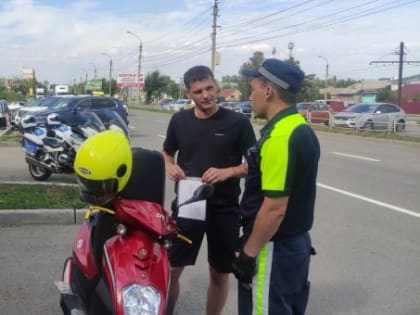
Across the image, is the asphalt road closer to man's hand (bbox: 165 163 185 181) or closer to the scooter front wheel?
man's hand (bbox: 165 163 185 181)

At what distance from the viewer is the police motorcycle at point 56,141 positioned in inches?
402

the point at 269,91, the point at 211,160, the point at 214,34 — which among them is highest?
the point at 214,34

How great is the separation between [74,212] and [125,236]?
4.49 metres

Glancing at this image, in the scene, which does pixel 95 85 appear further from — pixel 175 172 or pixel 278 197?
pixel 278 197

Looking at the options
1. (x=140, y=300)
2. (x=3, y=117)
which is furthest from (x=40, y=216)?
(x=3, y=117)

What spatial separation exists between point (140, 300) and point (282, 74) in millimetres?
1241

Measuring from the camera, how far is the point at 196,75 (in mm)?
3639

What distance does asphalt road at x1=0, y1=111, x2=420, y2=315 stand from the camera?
4.61 m

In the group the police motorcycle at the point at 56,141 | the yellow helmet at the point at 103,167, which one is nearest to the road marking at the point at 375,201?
the police motorcycle at the point at 56,141

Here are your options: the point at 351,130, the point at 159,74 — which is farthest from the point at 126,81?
the point at 351,130

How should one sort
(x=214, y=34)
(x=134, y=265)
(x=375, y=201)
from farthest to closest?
1. (x=214, y=34)
2. (x=375, y=201)
3. (x=134, y=265)

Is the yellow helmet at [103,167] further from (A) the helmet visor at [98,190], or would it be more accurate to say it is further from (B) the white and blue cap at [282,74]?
(B) the white and blue cap at [282,74]

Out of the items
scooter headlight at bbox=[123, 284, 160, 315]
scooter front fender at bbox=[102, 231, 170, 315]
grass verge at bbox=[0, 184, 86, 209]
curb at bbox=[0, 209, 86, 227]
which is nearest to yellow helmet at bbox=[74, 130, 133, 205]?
scooter front fender at bbox=[102, 231, 170, 315]

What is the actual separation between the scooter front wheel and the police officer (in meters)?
8.50
